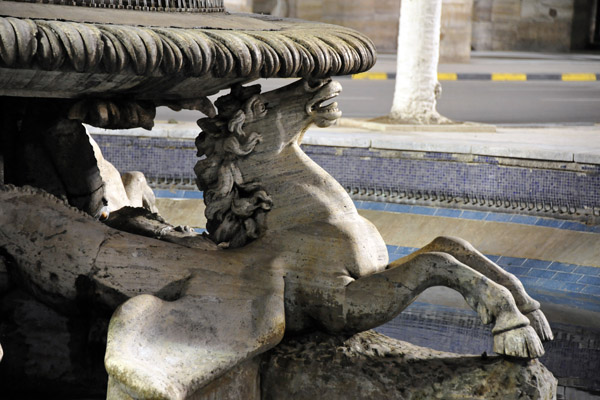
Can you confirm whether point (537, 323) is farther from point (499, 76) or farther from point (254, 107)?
point (499, 76)

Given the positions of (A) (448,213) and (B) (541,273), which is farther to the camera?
(A) (448,213)

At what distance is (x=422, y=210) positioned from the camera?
5461 mm

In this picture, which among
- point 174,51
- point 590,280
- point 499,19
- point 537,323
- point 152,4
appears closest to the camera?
point 174,51

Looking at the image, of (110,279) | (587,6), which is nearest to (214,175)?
(110,279)

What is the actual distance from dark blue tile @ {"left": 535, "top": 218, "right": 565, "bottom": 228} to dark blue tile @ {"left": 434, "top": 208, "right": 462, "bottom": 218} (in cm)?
43

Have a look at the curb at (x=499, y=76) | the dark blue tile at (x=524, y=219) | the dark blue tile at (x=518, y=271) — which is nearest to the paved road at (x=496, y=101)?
the curb at (x=499, y=76)

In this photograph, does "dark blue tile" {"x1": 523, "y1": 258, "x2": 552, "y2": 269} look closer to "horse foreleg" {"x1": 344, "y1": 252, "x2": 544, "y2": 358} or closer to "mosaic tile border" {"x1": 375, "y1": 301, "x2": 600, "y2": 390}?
"mosaic tile border" {"x1": 375, "y1": 301, "x2": 600, "y2": 390}

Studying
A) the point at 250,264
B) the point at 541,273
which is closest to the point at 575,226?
the point at 541,273

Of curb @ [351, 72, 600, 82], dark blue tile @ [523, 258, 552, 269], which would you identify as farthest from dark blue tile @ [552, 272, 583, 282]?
curb @ [351, 72, 600, 82]

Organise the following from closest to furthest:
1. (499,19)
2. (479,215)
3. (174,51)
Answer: (174,51)
(479,215)
(499,19)

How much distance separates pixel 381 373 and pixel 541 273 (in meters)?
2.31

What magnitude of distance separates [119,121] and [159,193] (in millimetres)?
3113

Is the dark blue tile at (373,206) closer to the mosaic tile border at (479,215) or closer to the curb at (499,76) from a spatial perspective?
the mosaic tile border at (479,215)

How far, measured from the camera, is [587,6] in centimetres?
2031
